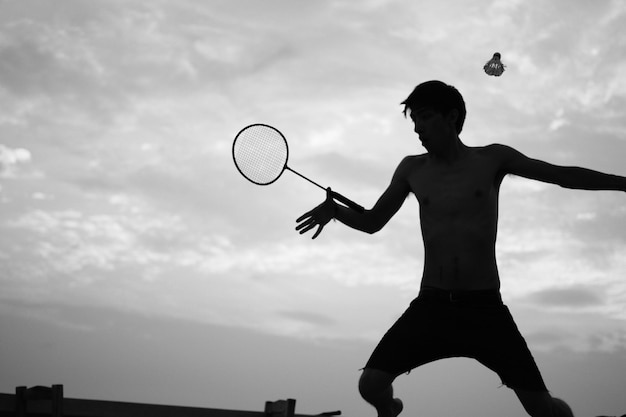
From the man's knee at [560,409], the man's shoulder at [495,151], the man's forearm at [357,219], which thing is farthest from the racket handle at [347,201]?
the man's knee at [560,409]

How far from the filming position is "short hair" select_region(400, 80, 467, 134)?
5.60m

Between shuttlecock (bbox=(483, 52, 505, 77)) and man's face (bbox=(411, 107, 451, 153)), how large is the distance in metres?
2.44

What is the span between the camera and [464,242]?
5395 millimetres

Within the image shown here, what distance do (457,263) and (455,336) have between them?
0.53 metres

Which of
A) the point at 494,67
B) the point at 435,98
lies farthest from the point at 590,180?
the point at 494,67

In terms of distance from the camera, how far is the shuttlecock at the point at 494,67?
7789 mm

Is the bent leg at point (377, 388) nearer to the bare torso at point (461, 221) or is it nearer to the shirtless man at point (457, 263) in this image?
the shirtless man at point (457, 263)

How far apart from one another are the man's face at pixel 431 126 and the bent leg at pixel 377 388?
1.79 m

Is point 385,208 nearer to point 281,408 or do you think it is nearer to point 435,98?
point 435,98

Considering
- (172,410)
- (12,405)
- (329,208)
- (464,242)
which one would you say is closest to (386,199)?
(329,208)

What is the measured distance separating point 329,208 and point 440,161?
3.30ft

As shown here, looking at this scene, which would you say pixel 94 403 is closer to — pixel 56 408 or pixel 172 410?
pixel 56 408

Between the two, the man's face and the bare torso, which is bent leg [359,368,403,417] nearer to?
the bare torso

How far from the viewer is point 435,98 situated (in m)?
5.61
